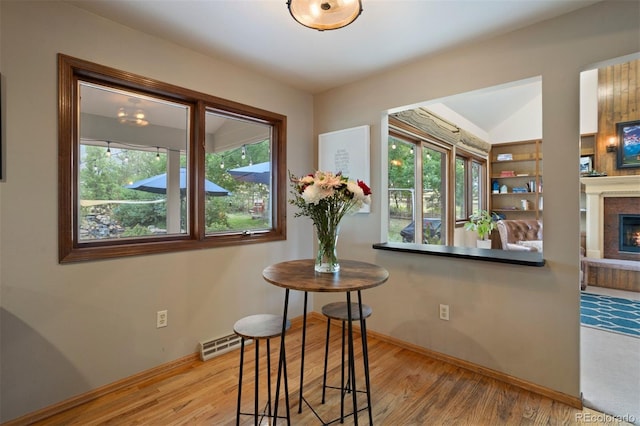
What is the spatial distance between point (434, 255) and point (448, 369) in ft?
2.89

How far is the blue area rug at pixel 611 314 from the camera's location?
309 cm

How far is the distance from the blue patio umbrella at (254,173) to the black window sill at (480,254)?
134 centimetres

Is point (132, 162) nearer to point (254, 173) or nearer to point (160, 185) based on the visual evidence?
point (160, 185)

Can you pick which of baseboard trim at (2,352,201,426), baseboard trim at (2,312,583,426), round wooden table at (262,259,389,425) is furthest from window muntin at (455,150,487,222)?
baseboard trim at (2,352,201,426)

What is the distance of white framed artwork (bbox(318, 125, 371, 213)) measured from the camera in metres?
2.90

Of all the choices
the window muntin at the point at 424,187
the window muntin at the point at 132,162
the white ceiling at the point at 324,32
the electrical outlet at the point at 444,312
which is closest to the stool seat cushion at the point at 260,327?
the window muntin at the point at 132,162

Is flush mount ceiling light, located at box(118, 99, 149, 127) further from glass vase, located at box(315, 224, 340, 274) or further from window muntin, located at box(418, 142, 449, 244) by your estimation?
window muntin, located at box(418, 142, 449, 244)

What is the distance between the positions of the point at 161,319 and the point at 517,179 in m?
6.94

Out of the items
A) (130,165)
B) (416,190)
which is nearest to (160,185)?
(130,165)

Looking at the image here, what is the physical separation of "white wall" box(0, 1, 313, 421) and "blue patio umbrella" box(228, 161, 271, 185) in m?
0.73

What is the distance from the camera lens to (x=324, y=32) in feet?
6.96

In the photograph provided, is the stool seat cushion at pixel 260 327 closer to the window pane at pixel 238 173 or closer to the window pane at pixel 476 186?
the window pane at pixel 238 173

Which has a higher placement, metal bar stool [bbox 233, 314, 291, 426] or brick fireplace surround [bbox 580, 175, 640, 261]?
brick fireplace surround [bbox 580, 175, 640, 261]

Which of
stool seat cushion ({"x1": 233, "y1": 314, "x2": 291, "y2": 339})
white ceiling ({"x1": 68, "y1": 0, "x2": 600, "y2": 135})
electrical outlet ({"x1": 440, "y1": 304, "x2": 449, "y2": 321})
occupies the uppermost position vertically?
white ceiling ({"x1": 68, "y1": 0, "x2": 600, "y2": 135})
